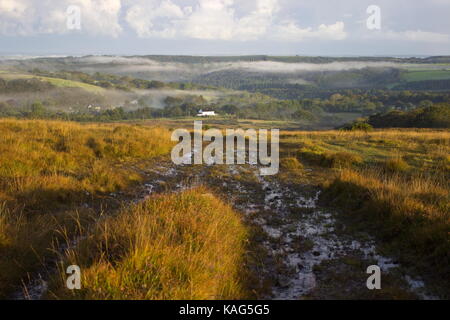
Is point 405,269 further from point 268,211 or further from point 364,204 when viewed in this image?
point 268,211

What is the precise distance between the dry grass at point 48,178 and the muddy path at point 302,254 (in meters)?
0.49

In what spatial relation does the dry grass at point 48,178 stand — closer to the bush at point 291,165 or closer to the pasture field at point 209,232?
the pasture field at point 209,232

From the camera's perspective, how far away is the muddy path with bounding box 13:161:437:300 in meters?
4.44

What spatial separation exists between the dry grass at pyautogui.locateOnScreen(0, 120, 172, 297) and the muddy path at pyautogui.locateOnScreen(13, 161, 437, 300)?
0.49 m

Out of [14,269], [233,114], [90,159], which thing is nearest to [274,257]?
[14,269]

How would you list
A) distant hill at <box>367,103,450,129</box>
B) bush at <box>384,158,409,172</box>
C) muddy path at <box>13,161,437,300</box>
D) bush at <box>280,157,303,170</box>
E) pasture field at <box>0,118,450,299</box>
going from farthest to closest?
distant hill at <box>367,103,450,129</box> → bush at <box>280,157,303,170</box> → bush at <box>384,158,409,172</box> → muddy path at <box>13,161,437,300</box> → pasture field at <box>0,118,450,299</box>

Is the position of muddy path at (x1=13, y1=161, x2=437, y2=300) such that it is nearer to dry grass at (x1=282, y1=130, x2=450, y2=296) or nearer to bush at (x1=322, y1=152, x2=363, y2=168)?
dry grass at (x1=282, y1=130, x2=450, y2=296)

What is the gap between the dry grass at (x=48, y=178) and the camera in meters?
4.92

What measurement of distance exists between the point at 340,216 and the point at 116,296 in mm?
5920

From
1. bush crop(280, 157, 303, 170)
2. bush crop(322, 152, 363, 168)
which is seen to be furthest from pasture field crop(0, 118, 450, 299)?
bush crop(322, 152, 363, 168)

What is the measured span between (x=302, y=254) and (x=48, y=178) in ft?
23.0

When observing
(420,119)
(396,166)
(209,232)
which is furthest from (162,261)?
(420,119)

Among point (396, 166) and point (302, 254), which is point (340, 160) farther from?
point (302, 254)

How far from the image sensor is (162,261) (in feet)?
13.0
